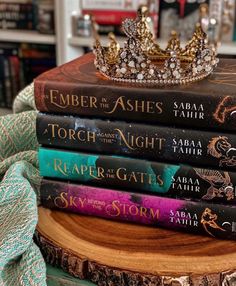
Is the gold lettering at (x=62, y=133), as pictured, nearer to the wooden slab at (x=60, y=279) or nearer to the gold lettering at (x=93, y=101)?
the gold lettering at (x=93, y=101)

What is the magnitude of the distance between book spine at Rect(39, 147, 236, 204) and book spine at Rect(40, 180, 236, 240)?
1cm

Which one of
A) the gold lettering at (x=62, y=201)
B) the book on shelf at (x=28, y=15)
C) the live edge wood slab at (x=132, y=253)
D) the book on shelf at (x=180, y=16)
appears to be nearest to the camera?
the live edge wood slab at (x=132, y=253)

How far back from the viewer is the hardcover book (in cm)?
56

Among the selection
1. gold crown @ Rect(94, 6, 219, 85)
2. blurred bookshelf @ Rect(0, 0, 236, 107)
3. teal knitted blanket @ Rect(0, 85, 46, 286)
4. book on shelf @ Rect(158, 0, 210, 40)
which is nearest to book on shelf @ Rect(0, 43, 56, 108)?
blurred bookshelf @ Rect(0, 0, 236, 107)

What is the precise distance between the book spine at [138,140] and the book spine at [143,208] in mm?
51

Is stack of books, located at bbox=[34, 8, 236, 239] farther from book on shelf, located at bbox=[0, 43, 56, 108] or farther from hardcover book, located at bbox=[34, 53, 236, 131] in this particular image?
book on shelf, located at bbox=[0, 43, 56, 108]

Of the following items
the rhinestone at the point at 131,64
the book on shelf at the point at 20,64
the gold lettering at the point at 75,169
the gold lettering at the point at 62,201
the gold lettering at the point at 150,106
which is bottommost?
the book on shelf at the point at 20,64

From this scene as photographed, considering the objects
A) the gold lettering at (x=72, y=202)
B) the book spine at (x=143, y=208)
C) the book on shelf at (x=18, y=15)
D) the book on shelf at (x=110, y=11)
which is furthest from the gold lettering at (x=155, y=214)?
the book on shelf at (x=18, y=15)

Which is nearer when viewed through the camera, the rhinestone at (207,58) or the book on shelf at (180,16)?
the rhinestone at (207,58)

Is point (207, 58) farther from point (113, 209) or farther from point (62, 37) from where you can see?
point (62, 37)

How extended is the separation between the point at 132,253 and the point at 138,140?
0.13 meters

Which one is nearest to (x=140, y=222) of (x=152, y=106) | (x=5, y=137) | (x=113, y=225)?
(x=113, y=225)

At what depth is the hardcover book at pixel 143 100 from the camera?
56 centimetres

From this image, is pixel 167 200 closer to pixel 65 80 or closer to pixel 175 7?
pixel 65 80
